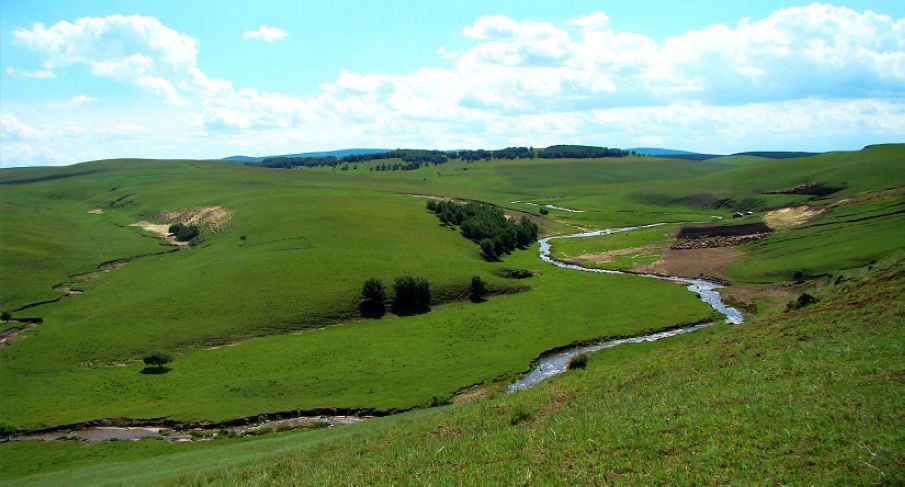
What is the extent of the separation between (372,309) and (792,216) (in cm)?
10686

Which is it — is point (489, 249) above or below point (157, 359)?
above

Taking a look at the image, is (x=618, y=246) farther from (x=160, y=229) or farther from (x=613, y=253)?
(x=160, y=229)

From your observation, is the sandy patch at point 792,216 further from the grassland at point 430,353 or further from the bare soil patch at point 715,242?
the bare soil patch at point 715,242

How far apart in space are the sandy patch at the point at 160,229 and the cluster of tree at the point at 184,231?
1.26 meters

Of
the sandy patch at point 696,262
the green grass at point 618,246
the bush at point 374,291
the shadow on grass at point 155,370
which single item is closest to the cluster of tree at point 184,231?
the bush at point 374,291

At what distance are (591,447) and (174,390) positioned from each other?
163 feet

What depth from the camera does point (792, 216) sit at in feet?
438

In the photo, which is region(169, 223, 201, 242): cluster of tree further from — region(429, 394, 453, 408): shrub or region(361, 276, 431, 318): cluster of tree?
region(429, 394, 453, 408): shrub

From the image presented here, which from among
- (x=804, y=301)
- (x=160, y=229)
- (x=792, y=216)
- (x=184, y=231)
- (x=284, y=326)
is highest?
(x=804, y=301)

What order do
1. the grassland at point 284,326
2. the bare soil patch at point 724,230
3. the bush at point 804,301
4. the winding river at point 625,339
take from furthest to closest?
1. the bare soil patch at point 724,230
2. the winding river at point 625,339
3. the grassland at point 284,326
4. the bush at point 804,301

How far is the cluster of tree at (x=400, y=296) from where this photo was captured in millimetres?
82812

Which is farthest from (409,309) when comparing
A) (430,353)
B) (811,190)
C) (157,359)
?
(811,190)

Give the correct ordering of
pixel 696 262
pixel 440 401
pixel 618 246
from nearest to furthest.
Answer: pixel 440 401 → pixel 696 262 → pixel 618 246

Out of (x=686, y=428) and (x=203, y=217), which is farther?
(x=203, y=217)
